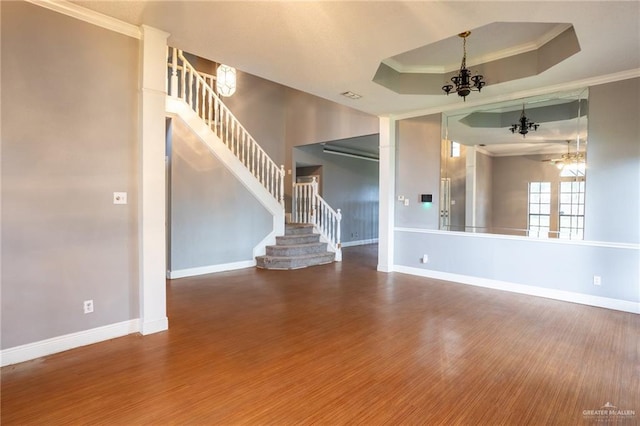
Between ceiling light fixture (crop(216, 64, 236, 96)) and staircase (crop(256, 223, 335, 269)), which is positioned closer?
ceiling light fixture (crop(216, 64, 236, 96))

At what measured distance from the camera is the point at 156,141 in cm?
315

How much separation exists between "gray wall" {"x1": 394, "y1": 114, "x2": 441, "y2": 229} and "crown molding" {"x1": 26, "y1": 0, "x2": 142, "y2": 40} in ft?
14.6

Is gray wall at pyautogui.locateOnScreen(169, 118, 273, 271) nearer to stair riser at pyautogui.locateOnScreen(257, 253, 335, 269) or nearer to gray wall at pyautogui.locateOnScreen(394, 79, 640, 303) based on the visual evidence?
stair riser at pyautogui.locateOnScreen(257, 253, 335, 269)

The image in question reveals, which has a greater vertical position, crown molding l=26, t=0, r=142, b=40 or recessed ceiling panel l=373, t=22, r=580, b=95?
recessed ceiling panel l=373, t=22, r=580, b=95

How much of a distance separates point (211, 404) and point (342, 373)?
3.14 feet

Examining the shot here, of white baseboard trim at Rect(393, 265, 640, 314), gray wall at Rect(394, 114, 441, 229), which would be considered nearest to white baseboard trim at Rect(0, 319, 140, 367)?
white baseboard trim at Rect(393, 265, 640, 314)

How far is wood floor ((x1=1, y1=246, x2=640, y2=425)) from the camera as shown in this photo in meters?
2.01

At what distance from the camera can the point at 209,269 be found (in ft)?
19.4

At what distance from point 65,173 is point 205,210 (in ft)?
10.1

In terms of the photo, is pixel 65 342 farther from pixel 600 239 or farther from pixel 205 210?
pixel 600 239

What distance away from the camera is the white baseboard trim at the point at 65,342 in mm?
2539

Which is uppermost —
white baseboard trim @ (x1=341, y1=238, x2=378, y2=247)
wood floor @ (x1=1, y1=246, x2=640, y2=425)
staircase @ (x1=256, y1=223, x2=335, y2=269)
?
staircase @ (x1=256, y1=223, x2=335, y2=269)

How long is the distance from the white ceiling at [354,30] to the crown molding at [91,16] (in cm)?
9

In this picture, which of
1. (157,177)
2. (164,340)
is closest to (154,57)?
(157,177)
